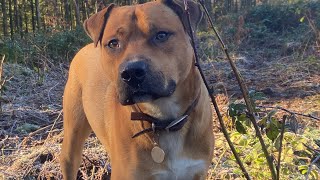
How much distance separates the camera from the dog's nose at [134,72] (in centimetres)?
296

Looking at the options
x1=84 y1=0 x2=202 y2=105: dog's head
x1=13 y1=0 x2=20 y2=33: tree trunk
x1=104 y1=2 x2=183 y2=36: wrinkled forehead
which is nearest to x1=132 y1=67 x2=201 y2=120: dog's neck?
x1=84 y1=0 x2=202 y2=105: dog's head

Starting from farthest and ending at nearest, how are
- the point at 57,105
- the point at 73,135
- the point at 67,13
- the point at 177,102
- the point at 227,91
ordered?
the point at 67,13, the point at 227,91, the point at 57,105, the point at 73,135, the point at 177,102

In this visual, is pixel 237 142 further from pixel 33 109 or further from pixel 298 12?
pixel 298 12

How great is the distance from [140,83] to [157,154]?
592mm

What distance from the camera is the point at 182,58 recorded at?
3332 mm

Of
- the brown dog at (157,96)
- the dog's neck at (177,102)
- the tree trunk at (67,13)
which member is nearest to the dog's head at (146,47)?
the brown dog at (157,96)

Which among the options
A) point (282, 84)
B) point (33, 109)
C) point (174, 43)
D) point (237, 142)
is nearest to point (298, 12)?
point (282, 84)

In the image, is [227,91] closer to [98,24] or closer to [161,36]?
[98,24]

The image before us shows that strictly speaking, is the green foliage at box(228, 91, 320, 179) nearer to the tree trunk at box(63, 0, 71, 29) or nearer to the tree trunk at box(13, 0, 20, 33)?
the tree trunk at box(13, 0, 20, 33)

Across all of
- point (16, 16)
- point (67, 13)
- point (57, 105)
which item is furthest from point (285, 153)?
point (67, 13)

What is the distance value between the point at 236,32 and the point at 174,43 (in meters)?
15.2

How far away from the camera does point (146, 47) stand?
10.7ft

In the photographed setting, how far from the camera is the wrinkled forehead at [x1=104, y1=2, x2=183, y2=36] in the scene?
3.38 meters

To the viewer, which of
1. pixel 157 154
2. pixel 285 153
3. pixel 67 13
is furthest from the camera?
pixel 67 13
